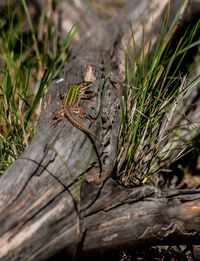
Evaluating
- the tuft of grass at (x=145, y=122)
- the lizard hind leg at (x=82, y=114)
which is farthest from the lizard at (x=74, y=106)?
the tuft of grass at (x=145, y=122)

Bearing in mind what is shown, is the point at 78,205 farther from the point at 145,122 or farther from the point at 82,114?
the point at 145,122

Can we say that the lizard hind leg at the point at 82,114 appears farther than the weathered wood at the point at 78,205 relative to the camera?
Yes

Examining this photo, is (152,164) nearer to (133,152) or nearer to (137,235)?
(133,152)

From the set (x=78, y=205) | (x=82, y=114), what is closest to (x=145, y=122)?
(x=82, y=114)

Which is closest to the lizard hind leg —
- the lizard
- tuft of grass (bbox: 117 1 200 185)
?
the lizard

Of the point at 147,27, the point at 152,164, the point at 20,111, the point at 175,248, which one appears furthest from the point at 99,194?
the point at 147,27

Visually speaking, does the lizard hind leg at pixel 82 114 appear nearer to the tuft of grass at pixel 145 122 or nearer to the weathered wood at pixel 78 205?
the weathered wood at pixel 78 205
